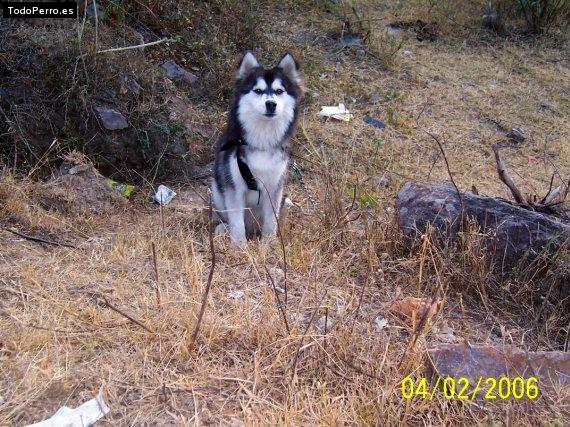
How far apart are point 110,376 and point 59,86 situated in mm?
2943

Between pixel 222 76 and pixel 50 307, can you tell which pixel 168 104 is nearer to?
pixel 222 76

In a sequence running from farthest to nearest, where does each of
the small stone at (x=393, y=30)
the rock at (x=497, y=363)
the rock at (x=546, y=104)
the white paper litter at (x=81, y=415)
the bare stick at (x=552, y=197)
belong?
the small stone at (x=393, y=30), the rock at (x=546, y=104), the bare stick at (x=552, y=197), the rock at (x=497, y=363), the white paper litter at (x=81, y=415)

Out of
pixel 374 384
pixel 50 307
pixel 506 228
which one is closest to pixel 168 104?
pixel 50 307

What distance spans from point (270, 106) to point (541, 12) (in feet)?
20.6

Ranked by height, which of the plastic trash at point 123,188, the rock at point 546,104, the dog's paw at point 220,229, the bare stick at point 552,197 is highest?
the bare stick at point 552,197

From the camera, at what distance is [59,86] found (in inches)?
172

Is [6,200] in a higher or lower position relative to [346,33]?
lower

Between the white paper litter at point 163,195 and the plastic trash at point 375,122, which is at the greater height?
the plastic trash at point 375,122

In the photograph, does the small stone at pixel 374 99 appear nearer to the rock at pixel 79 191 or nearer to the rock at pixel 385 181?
the rock at pixel 385 181

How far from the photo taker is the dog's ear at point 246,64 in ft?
12.4
